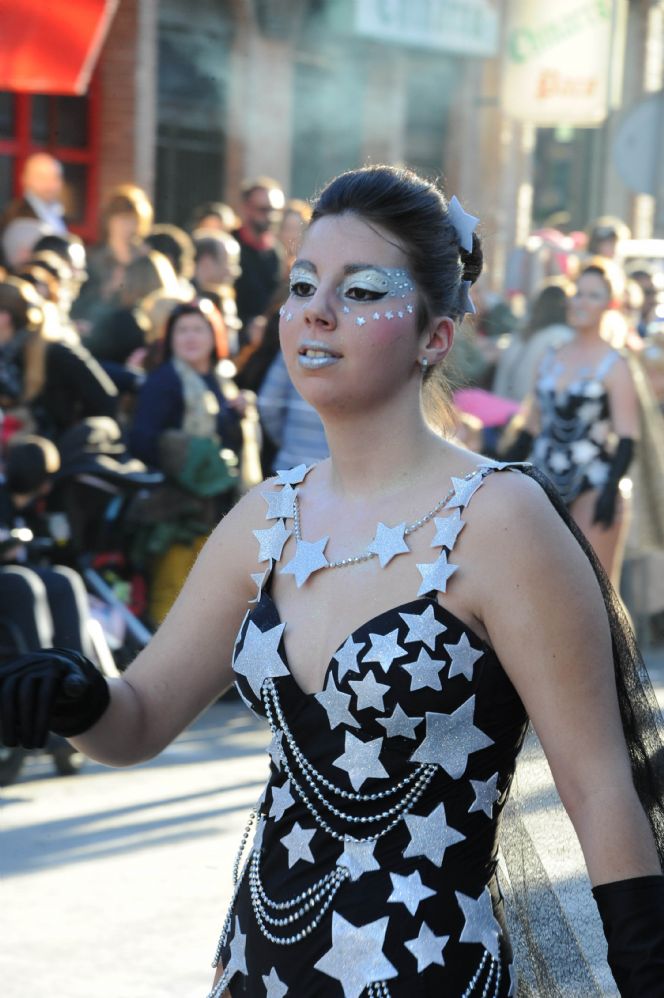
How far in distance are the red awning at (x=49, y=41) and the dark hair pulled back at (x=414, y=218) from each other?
8.64 m

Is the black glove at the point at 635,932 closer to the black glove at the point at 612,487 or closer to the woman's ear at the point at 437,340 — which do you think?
the woman's ear at the point at 437,340

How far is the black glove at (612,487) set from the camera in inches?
322

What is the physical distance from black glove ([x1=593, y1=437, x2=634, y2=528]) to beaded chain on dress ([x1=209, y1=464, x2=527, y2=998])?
5.91m

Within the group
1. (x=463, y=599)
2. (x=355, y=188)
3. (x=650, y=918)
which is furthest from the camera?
(x=355, y=188)

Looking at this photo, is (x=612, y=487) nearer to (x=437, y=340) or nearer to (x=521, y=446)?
(x=521, y=446)

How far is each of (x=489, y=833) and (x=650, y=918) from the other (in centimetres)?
27

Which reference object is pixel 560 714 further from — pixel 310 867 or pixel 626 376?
pixel 626 376

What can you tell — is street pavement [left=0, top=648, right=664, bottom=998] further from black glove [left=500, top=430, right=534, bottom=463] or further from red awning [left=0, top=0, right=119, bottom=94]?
red awning [left=0, top=0, right=119, bottom=94]

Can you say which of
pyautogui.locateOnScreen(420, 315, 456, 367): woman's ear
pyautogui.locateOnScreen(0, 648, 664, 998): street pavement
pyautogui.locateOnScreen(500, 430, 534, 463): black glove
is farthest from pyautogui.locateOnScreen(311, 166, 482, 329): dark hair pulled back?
pyautogui.locateOnScreen(500, 430, 534, 463): black glove

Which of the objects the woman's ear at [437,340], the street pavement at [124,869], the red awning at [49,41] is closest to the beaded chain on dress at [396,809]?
the woman's ear at [437,340]

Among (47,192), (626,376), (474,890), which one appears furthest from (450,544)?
(47,192)

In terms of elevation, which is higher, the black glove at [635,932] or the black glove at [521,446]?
the black glove at [635,932]

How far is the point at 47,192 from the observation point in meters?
10.6

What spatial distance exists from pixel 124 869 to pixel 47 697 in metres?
3.31
